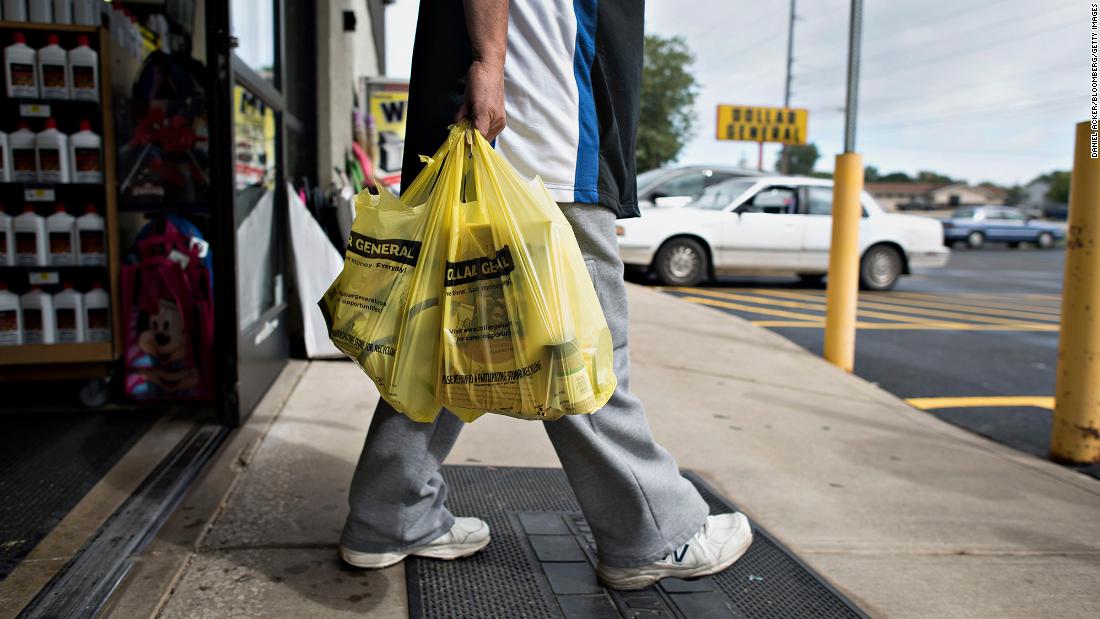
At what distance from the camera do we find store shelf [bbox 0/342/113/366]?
3.31m

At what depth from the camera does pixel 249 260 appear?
136 inches

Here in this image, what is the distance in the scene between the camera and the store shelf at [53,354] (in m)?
3.31

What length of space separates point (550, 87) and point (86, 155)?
2.50 m

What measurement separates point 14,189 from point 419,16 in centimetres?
250

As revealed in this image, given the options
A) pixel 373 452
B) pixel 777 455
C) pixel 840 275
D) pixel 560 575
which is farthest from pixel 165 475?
pixel 840 275

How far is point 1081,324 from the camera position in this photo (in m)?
3.28

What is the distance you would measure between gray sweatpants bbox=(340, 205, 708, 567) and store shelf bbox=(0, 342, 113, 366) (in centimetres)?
197

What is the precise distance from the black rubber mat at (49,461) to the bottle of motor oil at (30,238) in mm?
631

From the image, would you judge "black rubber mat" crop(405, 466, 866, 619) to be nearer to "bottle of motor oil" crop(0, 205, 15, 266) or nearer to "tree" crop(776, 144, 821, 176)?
"bottle of motor oil" crop(0, 205, 15, 266)

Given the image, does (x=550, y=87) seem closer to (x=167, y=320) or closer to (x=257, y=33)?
(x=167, y=320)

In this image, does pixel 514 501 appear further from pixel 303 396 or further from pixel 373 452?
pixel 303 396

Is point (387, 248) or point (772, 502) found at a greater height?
point (387, 248)

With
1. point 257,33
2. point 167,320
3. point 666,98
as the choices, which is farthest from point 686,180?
point 666,98

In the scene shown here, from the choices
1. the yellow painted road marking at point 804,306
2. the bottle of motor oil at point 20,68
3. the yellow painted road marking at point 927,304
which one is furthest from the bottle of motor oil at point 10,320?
the yellow painted road marking at point 927,304
